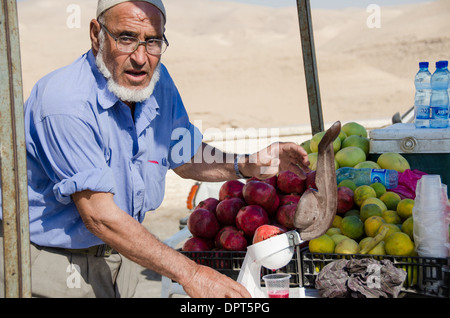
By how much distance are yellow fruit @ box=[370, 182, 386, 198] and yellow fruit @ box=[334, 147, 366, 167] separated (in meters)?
0.47

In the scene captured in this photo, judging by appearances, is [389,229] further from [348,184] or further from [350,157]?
[350,157]

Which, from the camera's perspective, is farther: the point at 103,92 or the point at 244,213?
the point at 244,213

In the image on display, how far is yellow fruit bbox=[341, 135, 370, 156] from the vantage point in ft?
12.4

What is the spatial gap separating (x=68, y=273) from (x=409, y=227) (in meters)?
1.58

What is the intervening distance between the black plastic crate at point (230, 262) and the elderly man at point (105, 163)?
0.38 metres

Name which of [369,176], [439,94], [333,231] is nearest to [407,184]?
[369,176]

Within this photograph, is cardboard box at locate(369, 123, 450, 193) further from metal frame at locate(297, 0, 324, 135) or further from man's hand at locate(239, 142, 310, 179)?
man's hand at locate(239, 142, 310, 179)

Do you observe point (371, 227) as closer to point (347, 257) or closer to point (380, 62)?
point (347, 257)

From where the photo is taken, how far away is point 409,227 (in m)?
2.51

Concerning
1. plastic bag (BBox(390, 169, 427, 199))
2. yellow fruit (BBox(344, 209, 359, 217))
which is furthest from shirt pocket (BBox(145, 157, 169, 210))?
plastic bag (BBox(390, 169, 427, 199))

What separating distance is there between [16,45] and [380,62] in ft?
87.5

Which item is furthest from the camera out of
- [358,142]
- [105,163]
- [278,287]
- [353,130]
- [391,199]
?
[353,130]

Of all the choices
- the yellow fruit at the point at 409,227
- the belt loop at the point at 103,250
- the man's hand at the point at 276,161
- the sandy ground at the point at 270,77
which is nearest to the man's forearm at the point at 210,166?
the man's hand at the point at 276,161
